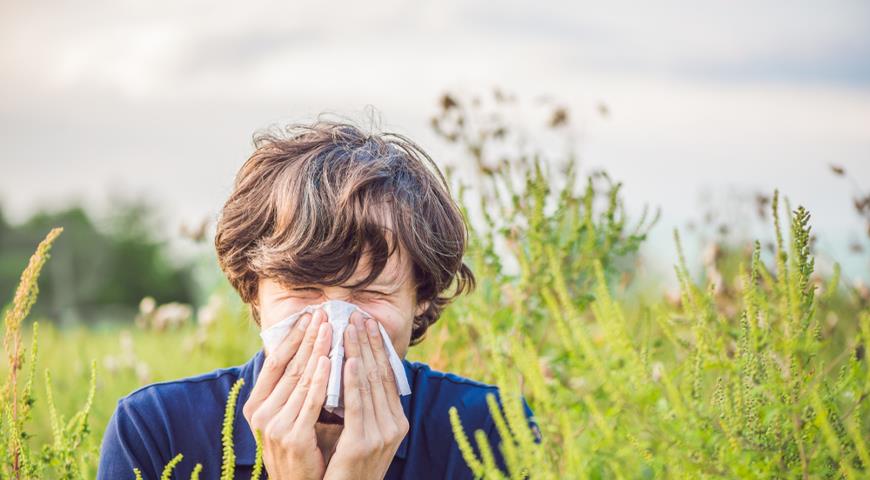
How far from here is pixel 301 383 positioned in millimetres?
1971

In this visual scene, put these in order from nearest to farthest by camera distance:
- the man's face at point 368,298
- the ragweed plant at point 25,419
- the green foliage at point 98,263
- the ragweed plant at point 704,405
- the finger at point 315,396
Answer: the ragweed plant at point 704,405 < the ragweed plant at point 25,419 < the finger at point 315,396 < the man's face at point 368,298 < the green foliage at point 98,263

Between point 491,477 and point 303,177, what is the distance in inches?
51.1

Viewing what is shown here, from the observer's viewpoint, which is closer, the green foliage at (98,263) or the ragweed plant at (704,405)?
the ragweed plant at (704,405)

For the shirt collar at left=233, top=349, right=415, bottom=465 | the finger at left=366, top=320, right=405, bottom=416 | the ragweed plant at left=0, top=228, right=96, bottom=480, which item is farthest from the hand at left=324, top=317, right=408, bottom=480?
the ragweed plant at left=0, top=228, right=96, bottom=480

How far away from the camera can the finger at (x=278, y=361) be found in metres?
1.99

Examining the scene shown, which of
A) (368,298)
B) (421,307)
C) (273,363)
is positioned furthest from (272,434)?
(421,307)

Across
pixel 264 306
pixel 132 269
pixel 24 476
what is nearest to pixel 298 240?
pixel 264 306

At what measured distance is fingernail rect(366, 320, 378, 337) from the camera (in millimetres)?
2037

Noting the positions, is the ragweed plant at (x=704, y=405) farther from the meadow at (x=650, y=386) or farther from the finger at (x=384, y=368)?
the finger at (x=384, y=368)

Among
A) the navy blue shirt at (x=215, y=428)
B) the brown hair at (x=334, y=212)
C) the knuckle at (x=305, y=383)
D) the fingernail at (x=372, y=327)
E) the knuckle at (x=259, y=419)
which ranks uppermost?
the brown hair at (x=334, y=212)

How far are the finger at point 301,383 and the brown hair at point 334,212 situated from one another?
0.21 meters

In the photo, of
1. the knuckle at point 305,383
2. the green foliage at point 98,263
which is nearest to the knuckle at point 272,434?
the knuckle at point 305,383

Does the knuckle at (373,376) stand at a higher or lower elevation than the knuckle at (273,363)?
lower

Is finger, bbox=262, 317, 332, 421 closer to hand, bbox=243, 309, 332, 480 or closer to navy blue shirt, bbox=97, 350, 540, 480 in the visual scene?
hand, bbox=243, 309, 332, 480
